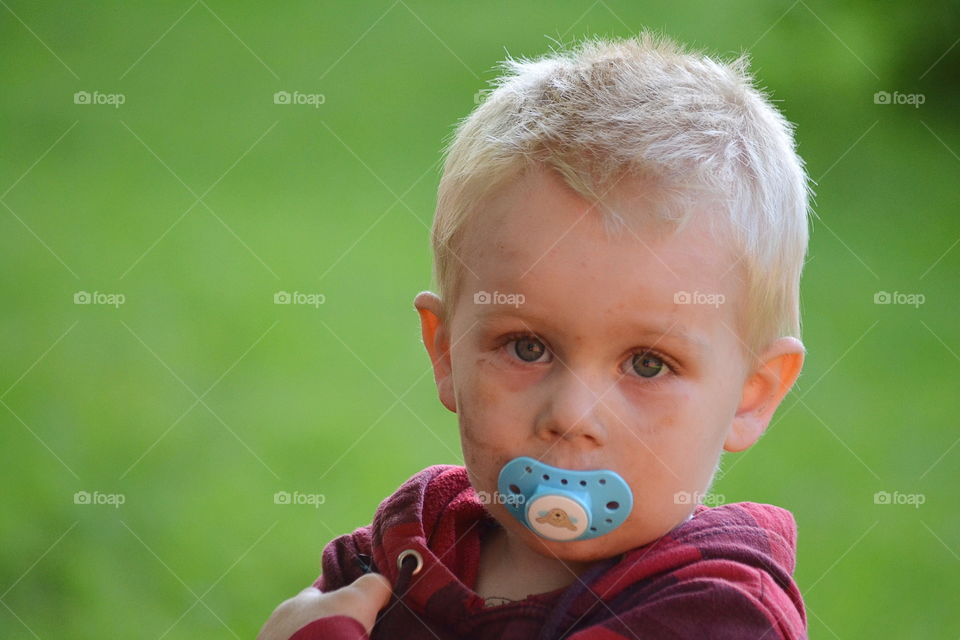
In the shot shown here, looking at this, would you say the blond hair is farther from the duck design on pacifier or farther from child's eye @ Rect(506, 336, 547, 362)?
the duck design on pacifier

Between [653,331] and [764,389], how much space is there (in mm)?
202

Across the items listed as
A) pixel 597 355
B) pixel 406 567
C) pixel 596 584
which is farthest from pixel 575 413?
pixel 406 567

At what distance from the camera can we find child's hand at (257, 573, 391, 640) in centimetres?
113

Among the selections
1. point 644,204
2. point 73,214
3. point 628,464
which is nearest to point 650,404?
point 628,464

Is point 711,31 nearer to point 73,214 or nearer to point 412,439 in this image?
point 412,439

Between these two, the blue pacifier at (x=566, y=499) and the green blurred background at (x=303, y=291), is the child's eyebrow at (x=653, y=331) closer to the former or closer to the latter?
the blue pacifier at (x=566, y=499)

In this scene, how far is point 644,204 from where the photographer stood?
1.02 m

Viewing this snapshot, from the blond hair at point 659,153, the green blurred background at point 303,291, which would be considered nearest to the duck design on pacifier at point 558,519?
the blond hair at point 659,153

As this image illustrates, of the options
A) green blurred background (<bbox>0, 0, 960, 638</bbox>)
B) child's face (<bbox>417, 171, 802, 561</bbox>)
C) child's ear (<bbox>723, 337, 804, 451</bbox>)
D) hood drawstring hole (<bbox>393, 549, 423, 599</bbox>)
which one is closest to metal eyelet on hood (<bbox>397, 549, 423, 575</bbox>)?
hood drawstring hole (<bbox>393, 549, 423, 599</bbox>)

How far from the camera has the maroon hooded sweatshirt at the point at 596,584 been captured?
993 mm

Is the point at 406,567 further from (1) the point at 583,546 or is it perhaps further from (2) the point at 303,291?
(2) the point at 303,291

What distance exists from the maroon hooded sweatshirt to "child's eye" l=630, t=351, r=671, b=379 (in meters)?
0.16

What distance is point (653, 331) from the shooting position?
40.1 inches

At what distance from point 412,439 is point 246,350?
0.52 metres
